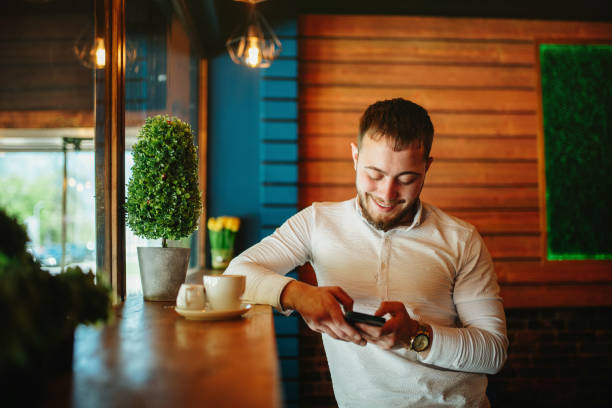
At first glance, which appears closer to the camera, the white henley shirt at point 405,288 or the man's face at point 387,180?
the white henley shirt at point 405,288

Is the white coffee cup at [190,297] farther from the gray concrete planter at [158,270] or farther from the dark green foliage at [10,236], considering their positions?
the dark green foliage at [10,236]

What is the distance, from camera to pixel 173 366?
887mm

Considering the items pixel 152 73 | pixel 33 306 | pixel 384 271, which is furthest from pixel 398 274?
pixel 152 73

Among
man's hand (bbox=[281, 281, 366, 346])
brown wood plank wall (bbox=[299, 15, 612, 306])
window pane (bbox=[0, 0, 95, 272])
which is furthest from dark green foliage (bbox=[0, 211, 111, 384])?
brown wood plank wall (bbox=[299, 15, 612, 306])

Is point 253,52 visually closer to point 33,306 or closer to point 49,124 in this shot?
point 49,124

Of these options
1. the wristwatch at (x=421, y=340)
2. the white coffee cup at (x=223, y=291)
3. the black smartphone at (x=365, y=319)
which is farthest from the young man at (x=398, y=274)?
the white coffee cup at (x=223, y=291)

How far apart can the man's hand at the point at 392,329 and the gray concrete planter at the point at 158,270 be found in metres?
0.75

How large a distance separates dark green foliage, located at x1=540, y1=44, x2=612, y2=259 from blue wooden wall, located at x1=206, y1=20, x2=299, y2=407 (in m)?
2.17

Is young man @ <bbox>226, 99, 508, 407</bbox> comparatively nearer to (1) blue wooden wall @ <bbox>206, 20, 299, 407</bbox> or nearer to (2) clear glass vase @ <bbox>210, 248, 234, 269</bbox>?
(2) clear glass vase @ <bbox>210, 248, 234, 269</bbox>

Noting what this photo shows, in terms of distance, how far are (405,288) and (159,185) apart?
3.17 ft

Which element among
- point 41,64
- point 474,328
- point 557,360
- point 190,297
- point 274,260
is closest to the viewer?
point 41,64

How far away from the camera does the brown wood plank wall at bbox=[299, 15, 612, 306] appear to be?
12.8 feet

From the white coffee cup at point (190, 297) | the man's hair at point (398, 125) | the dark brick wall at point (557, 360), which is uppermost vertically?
the man's hair at point (398, 125)

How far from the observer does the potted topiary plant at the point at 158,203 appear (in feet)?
5.77
